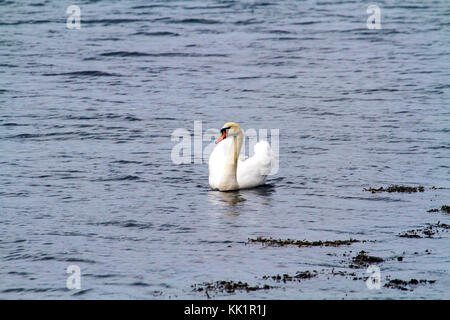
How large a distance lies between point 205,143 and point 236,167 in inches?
137

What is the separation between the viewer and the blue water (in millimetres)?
11711

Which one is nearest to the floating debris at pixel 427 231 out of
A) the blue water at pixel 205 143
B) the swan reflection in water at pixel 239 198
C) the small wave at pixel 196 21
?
the blue water at pixel 205 143

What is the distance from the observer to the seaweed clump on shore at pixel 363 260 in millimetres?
11508

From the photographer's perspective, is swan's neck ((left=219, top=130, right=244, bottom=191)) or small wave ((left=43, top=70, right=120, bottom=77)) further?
small wave ((left=43, top=70, right=120, bottom=77))

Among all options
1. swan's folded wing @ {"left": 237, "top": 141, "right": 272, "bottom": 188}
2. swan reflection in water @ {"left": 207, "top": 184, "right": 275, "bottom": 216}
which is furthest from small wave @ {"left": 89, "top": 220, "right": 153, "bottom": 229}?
swan's folded wing @ {"left": 237, "top": 141, "right": 272, "bottom": 188}

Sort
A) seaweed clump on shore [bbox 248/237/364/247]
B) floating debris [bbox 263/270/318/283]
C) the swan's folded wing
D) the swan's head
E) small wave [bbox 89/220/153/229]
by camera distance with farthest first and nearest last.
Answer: the swan's head < the swan's folded wing < small wave [bbox 89/220/153/229] < seaweed clump on shore [bbox 248/237/364/247] < floating debris [bbox 263/270/318/283]

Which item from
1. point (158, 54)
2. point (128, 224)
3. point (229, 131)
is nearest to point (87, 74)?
point (158, 54)

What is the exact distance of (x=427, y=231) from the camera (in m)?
13.0

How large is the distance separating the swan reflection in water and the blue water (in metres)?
0.06

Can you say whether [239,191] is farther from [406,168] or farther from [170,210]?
[406,168]

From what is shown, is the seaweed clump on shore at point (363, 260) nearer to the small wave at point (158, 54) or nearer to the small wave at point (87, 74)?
the small wave at point (87, 74)

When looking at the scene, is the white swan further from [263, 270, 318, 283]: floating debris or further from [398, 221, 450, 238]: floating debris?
[263, 270, 318, 283]: floating debris

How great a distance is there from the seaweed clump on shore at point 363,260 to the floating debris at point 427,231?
1.24 metres

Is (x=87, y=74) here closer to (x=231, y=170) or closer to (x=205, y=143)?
(x=205, y=143)
